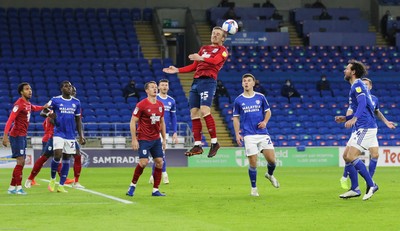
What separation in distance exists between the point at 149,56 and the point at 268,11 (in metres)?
7.51

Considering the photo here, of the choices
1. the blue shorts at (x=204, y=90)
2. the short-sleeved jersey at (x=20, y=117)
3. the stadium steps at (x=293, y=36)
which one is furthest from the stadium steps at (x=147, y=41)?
the blue shorts at (x=204, y=90)

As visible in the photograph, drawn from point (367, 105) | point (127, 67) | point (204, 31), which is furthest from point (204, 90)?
point (204, 31)

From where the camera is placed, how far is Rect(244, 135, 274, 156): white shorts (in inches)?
708

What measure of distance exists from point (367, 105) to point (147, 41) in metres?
30.7

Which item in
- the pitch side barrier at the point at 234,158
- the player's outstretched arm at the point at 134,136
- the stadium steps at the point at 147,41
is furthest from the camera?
the stadium steps at the point at 147,41

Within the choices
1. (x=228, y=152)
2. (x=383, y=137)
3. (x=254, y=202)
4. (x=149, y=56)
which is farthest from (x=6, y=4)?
(x=254, y=202)

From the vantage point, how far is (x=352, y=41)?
47.8 metres

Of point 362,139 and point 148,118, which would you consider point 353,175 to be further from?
point 148,118

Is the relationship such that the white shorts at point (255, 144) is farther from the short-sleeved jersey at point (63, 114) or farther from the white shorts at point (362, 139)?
the short-sleeved jersey at point (63, 114)

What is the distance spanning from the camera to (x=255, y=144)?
1805 cm

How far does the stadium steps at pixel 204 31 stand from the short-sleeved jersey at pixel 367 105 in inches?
1156

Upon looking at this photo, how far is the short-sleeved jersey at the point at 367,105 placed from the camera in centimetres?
1631

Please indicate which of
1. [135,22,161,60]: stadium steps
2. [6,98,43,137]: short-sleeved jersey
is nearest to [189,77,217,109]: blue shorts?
[6,98,43,137]: short-sleeved jersey

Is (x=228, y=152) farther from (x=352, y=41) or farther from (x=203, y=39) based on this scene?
(x=352, y=41)
